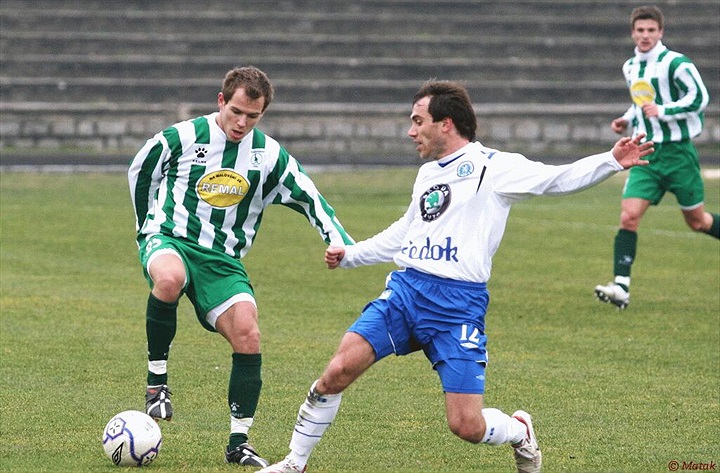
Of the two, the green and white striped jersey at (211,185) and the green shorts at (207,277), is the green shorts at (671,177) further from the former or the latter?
the green shorts at (207,277)

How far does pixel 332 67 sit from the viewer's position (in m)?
30.2

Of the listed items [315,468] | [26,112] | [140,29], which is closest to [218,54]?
[140,29]

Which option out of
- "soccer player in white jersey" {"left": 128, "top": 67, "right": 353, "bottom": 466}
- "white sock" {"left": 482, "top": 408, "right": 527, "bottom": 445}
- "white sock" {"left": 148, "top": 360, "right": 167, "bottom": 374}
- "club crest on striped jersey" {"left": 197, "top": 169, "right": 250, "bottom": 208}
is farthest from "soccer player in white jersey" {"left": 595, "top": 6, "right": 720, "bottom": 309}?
"white sock" {"left": 482, "top": 408, "right": 527, "bottom": 445}

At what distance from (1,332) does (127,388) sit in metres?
2.10

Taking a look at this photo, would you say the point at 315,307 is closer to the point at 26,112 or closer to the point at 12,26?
the point at 26,112

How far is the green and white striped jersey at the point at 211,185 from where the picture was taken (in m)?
6.60

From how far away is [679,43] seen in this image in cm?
3067

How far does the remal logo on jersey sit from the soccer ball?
155 cm

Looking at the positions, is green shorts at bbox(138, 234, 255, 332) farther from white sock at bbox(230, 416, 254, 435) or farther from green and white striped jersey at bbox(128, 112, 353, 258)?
white sock at bbox(230, 416, 254, 435)

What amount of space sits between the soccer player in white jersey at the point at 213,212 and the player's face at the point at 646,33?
5398 mm

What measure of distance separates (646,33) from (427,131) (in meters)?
6.03

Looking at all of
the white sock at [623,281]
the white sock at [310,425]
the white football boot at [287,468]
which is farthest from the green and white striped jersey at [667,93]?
the white football boot at [287,468]

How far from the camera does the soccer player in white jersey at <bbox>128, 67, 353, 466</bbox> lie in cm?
640

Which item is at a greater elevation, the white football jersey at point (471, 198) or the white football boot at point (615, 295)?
the white football jersey at point (471, 198)
